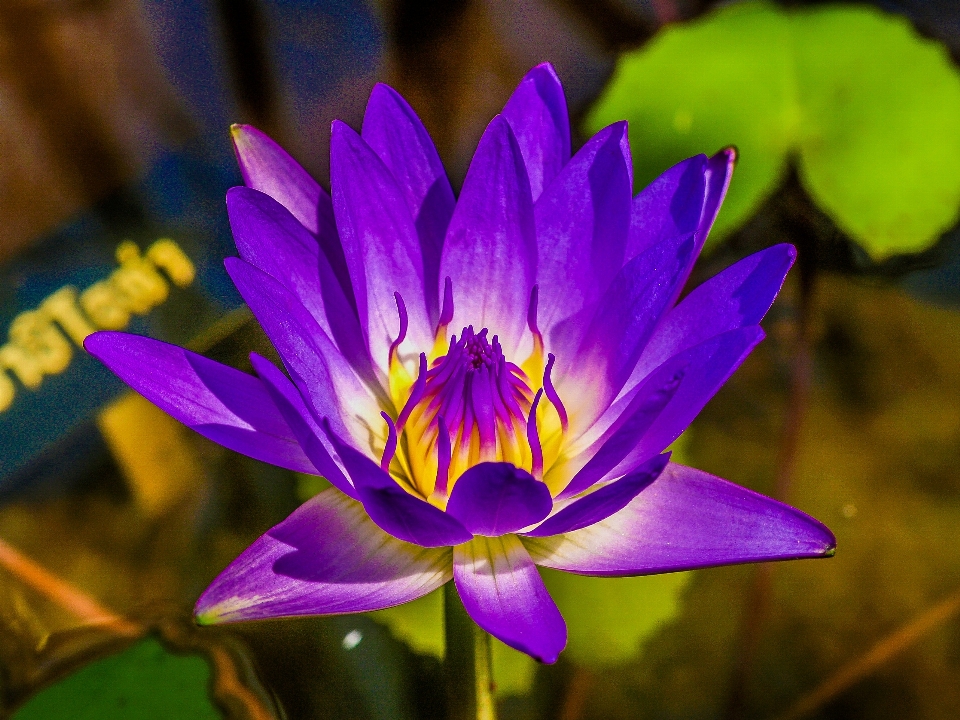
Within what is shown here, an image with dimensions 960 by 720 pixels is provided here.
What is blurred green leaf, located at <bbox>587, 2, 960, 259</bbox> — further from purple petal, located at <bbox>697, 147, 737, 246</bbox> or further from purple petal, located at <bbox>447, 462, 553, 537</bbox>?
purple petal, located at <bbox>447, 462, 553, 537</bbox>

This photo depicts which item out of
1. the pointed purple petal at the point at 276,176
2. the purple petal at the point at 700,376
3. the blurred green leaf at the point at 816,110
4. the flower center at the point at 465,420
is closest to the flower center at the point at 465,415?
the flower center at the point at 465,420

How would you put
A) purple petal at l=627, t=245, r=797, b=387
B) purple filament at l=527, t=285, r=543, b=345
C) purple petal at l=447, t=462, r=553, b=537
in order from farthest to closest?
purple filament at l=527, t=285, r=543, b=345 → purple petal at l=627, t=245, r=797, b=387 → purple petal at l=447, t=462, r=553, b=537

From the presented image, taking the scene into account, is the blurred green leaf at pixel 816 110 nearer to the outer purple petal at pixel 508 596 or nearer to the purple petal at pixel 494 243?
the purple petal at pixel 494 243

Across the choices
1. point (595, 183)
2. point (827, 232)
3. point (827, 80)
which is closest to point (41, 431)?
point (595, 183)

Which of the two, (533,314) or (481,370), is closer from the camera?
(481,370)

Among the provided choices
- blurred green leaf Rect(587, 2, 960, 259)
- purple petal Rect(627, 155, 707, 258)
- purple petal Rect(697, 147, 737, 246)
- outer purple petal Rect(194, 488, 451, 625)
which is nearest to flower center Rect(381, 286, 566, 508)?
outer purple petal Rect(194, 488, 451, 625)

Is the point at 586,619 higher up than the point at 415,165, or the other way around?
the point at 415,165

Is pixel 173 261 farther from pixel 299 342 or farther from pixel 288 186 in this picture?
pixel 299 342

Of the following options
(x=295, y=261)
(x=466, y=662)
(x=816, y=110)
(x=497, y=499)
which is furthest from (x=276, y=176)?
(x=816, y=110)
